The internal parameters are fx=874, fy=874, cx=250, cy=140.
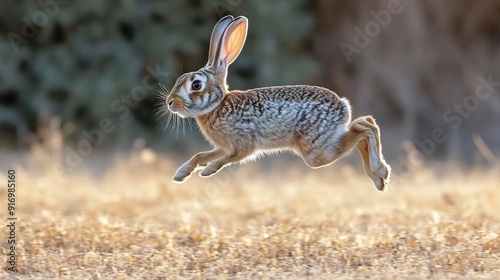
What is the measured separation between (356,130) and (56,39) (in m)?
8.70

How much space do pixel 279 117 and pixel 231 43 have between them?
1.78ft

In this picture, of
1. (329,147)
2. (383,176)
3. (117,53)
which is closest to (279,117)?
(329,147)

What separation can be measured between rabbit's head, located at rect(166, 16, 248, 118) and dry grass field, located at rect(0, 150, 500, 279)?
2.96ft

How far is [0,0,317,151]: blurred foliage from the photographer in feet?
39.5

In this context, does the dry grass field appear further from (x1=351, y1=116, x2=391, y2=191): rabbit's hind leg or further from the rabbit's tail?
the rabbit's tail

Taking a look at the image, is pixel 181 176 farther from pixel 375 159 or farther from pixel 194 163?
pixel 375 159

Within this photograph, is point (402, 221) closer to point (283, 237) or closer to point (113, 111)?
point (283, 237)

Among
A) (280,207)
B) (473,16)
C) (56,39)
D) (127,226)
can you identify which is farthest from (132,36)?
(127,226)

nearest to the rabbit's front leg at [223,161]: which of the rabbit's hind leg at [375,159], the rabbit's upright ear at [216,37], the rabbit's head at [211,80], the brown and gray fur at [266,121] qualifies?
the brown and gray fur at [266,121]

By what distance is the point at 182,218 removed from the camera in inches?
267

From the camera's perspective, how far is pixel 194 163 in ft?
16.0

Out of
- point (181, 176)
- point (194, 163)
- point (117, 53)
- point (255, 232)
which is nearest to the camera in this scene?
point (181, 176)

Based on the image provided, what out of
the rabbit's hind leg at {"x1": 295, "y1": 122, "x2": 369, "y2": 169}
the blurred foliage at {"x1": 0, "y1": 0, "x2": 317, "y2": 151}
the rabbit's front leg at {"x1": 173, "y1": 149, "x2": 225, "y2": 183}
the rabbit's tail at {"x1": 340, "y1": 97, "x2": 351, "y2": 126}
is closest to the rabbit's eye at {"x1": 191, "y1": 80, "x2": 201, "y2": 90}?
the rabbit's front leg at {"x1": 173, "y1": 149, "x2": 225, "y2": 183}

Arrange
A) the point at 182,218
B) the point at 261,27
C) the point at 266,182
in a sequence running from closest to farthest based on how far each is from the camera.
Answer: the point at 182,218 < the point at 266,182 < the point at 261,27
